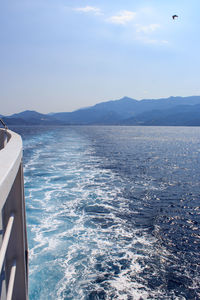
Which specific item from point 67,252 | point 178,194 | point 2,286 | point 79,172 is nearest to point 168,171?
point 178,194

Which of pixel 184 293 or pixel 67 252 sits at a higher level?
pixel 67 252

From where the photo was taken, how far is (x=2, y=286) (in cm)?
171

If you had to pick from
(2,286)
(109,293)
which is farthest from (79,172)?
(2,286)

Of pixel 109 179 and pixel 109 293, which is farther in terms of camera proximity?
pixel 109 179

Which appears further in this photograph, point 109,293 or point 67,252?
point 67,252

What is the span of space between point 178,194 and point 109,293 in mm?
12103

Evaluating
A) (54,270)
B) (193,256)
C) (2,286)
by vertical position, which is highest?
(2,286)

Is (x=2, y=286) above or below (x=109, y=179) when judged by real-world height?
above

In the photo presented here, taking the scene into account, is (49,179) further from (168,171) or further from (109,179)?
(168,171)

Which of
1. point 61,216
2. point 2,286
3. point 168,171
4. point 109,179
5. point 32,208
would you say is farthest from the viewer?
point 168,171

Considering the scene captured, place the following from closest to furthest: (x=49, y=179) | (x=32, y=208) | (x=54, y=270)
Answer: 1. (x=54, y=270)
2. (x=32, y=208)
3. (x=49, y=179)

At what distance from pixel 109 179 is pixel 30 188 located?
7.04 metres

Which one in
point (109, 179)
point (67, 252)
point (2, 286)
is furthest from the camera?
point (109, 179)

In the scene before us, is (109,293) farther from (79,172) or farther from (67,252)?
(79,172)
